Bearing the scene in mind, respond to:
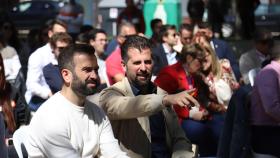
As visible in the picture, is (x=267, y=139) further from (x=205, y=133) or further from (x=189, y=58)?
(x=189, y=58)

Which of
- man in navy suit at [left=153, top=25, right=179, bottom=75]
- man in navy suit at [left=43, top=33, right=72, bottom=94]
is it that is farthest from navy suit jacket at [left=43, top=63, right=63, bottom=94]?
man in navy suit at [left=153, top=25, right=179, bottom=75]

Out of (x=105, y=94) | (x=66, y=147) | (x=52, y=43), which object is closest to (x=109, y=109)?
(x=105, y=94)

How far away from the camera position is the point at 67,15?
18984mm

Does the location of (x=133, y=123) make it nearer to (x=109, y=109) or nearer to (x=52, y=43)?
(x=109, y=109)

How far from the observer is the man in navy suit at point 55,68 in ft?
33.9

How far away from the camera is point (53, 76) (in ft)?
34.4

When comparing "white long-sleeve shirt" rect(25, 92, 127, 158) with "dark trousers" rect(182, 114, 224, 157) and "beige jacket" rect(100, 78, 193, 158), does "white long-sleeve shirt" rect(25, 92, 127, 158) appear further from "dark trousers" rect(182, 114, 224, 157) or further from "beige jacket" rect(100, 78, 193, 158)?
"dark trousers" rect(182, 114, 224, 157)

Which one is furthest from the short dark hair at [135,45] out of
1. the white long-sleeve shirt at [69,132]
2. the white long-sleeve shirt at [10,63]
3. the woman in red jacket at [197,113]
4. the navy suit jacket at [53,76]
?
the white long-sleeve shirt at [10,63]

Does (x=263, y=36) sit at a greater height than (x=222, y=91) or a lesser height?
greater

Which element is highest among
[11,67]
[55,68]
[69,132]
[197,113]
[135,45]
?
[135,45]

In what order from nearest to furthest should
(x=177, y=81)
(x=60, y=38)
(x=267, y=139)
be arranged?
(x=267, y=139), (x=177, y=81), (x=60, y=38)

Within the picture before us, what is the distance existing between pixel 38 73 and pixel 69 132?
5262 millimetres

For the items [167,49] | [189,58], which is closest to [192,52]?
[189,58]

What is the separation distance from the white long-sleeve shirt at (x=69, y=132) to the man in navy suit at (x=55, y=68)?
437cm
